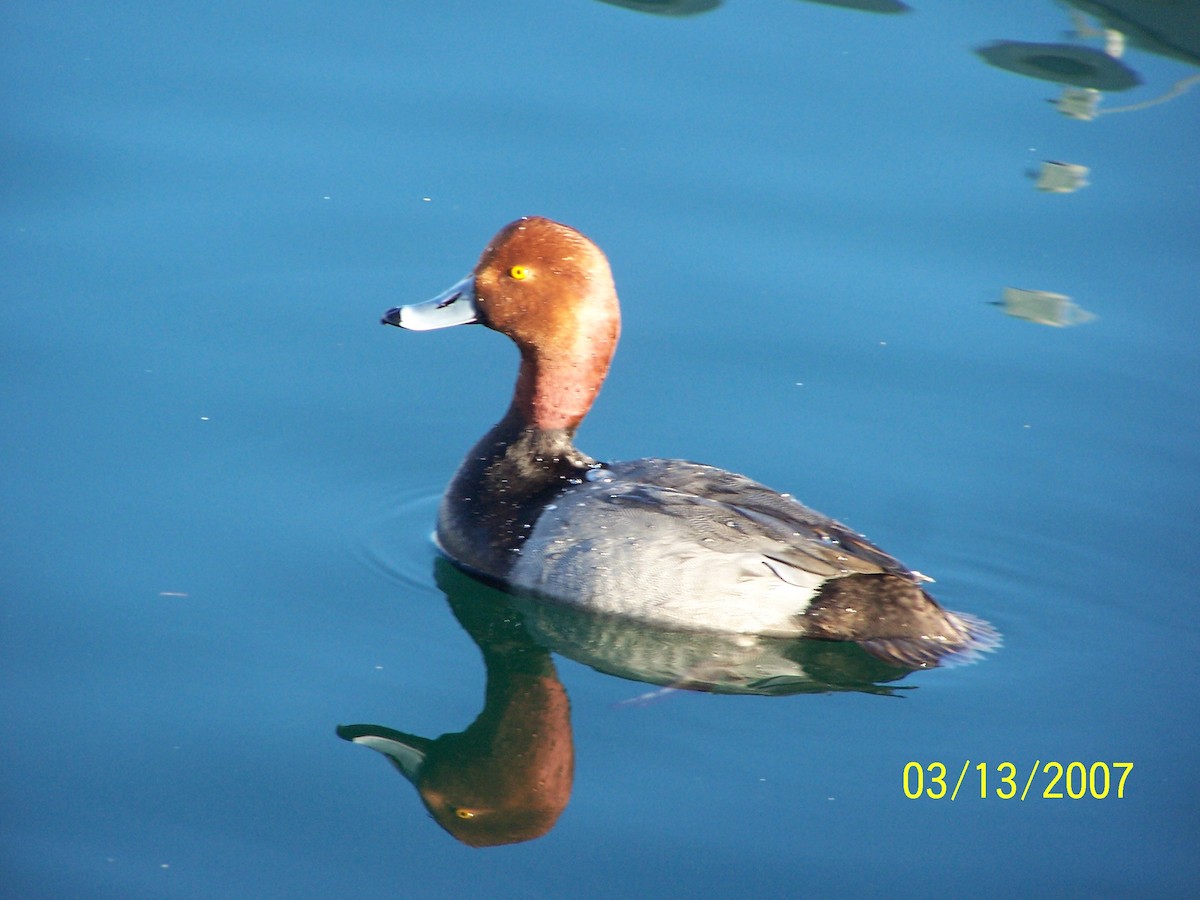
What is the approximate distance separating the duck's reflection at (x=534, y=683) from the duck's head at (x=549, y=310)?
0.68 metres

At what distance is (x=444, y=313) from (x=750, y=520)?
133 centimetres

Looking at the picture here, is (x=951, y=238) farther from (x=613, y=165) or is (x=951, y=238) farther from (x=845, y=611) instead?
(x=845, y=611)

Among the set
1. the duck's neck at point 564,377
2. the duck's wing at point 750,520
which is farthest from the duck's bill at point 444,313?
the duck's wing at point 750,520

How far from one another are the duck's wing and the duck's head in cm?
42

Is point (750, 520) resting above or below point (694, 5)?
below

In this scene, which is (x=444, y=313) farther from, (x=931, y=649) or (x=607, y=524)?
(x=931, y=649)

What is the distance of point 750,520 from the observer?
4.75 metres

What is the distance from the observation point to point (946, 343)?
640 cm

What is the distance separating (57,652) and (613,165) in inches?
151

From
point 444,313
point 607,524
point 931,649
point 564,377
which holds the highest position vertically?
point 444,313

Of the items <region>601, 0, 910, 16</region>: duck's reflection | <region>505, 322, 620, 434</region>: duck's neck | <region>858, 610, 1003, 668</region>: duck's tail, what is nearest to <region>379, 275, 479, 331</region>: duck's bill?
<region>505, 322, 620, 434</region>: duck's neck

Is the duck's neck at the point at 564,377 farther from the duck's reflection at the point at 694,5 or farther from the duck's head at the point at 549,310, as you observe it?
the duck's reflection at the point at 694,5

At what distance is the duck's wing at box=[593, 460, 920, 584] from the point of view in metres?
4.67

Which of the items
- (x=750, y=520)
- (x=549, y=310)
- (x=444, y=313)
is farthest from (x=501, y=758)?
(x=444, y=313)
